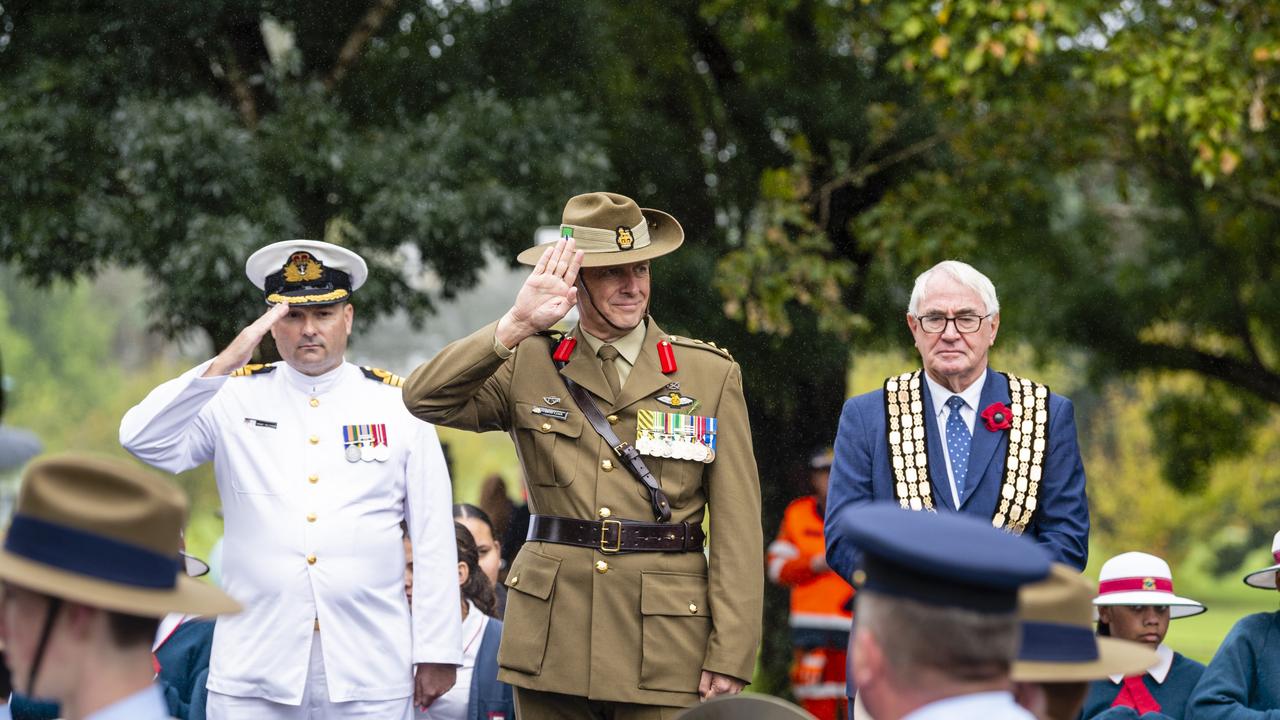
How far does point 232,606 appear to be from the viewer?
2764 mm

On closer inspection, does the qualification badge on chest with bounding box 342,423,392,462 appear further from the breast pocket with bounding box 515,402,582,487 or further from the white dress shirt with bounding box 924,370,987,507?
the white dress shirt with bounding box 924,370,987,507

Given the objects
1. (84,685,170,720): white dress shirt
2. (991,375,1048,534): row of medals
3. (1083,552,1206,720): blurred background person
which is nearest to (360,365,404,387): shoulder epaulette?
(991,375,1048,534): row of medals

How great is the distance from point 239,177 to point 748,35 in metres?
4.82

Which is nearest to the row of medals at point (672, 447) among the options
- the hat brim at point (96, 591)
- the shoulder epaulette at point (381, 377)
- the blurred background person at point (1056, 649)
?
the shoulder epaulette at point (381, 377)

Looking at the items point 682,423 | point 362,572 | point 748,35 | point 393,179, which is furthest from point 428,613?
point 748,35

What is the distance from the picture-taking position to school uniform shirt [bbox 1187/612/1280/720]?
5383 millimetres

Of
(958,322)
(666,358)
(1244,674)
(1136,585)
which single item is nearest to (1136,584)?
(1136,585)

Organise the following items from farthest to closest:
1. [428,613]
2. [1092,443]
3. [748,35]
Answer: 1. [1092,443]
2. [748,35]
3. [428,613]

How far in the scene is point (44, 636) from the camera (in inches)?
101

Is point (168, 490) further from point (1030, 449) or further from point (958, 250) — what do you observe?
point (958, 250)

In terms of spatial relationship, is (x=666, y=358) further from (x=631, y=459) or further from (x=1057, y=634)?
(x=1057, y=634)

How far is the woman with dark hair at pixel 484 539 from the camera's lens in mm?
7016

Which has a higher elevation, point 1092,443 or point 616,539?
point 1092,443

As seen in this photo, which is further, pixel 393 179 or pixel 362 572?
pixel 393 179
